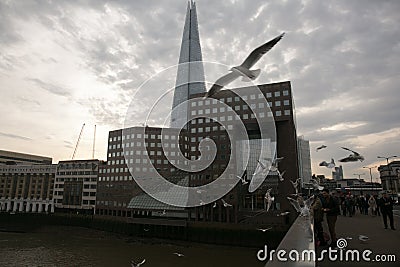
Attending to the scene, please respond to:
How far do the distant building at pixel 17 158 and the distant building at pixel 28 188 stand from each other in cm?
2075

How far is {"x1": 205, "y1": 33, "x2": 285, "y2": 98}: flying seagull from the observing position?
778 centimetres

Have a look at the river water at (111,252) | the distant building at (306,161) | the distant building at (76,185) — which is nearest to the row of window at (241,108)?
the river water at (111,252)

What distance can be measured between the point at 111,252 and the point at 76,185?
2004 inches

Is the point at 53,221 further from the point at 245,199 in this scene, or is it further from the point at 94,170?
the point at 245,199

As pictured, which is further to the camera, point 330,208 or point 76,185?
point 76,185

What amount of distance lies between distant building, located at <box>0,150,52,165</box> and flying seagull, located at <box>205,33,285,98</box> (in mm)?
129184

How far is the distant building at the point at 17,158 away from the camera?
385 feet

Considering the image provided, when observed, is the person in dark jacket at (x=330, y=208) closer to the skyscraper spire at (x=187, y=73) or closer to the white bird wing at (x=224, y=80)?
the white bird wing at (x=224, y=80)

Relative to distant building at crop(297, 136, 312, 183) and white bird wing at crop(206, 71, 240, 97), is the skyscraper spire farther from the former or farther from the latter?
white bird wing at crop(206, 71, 240, 97)

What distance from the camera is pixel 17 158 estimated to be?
123688 mm

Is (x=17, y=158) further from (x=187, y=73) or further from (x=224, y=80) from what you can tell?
(x=224, y=80)

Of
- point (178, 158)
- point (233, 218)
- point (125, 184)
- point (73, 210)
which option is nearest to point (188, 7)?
point (178, 158)

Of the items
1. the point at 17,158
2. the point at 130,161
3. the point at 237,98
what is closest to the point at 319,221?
the point at 237,98

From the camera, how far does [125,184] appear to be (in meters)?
76.1
